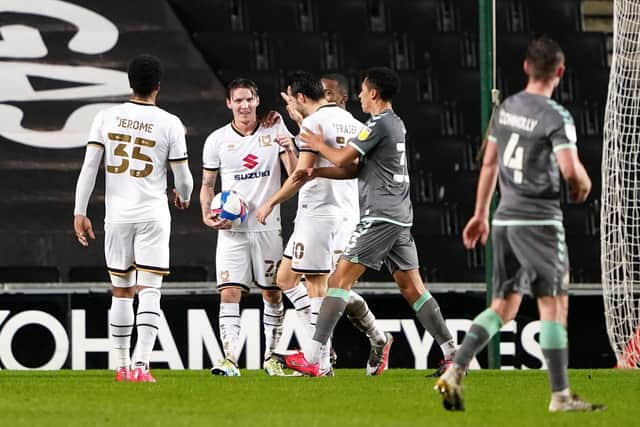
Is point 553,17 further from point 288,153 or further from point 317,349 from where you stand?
point 317,349

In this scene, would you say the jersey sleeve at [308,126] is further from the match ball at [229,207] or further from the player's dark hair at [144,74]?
the player's dark hair at [144,74]

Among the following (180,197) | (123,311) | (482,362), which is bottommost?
(482,362)

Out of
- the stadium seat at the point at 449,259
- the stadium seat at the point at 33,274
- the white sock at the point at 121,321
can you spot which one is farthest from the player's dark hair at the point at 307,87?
the stadium seat at the point at 449,259

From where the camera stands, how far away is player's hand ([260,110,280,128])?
9.31 m

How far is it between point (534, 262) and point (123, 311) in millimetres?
2946

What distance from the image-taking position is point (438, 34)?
47.9ft

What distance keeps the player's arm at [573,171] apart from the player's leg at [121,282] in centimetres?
299

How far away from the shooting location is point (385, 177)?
27.5 feet

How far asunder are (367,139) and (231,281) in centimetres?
156

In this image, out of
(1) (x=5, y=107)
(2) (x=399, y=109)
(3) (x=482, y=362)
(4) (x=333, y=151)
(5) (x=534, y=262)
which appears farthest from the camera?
(2) (x=399, y=109)

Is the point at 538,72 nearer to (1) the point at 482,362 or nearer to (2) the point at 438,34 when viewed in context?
(1) the point at 482,362

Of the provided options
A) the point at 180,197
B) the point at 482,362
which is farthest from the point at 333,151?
the point at 482,362

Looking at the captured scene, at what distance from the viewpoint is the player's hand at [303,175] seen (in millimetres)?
8508

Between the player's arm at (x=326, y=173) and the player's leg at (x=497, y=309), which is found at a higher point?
the player's arm at (x=326, y=173)
